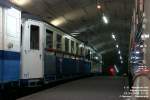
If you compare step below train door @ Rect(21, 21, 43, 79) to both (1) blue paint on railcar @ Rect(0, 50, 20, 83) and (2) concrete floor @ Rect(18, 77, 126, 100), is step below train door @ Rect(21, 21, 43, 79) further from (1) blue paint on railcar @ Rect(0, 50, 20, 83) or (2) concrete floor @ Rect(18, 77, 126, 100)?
(1) blue paint on railcar @ Rect(0, 50, 20, 83)

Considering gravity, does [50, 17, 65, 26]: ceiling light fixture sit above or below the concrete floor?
above

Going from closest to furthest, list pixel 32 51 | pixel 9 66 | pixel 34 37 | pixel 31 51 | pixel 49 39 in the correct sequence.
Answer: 1. pixel 9 66
2. pixel 31 51
3. pixel 32 51
4. pixel 34 37
5. pixel 49 39

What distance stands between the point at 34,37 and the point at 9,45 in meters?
4.39

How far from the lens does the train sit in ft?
35.0

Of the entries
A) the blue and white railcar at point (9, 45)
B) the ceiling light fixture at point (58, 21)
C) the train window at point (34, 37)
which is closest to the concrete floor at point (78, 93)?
the blue and white railcar at point (9, 45)

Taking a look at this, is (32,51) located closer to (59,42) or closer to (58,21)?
(59,42)

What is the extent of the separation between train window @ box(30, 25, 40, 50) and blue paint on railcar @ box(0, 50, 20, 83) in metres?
3.02

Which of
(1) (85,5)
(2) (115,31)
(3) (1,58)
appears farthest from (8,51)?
(2) (115,31)

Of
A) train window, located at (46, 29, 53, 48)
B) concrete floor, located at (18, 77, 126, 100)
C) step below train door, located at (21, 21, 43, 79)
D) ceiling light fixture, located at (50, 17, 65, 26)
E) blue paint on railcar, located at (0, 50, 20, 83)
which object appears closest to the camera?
blue paint on railcar, located at (0, 50, 20, 83)

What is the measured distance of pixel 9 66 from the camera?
35.6 ft

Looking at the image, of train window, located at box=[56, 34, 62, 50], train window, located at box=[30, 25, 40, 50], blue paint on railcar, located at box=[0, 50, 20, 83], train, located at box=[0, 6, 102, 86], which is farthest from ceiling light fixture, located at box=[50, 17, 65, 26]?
blue paint on railcar, located at box=[0, 50, 20, 83]

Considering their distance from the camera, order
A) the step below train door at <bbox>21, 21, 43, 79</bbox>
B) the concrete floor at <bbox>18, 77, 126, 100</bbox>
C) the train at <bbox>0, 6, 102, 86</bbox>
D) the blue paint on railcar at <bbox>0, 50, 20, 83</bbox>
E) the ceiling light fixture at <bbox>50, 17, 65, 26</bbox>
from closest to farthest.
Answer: the blue paint on railcar at <bbox>0, 50, 20, 83</bbox> → the train at <bbox>0, 6, 102, 86</bbox> → the concrete floor at <bbox>18, 77, 126, 100</bbox> → the step below train door at <bbox>21, 21, 43, 79</bbox> → the ceiling light fixture at <bbox>50, 17, 65, 26</bbox>

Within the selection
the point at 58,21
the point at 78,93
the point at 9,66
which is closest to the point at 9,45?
the point at 9,66

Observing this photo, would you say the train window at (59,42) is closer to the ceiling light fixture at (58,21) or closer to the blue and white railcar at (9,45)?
the blue and white railcar at (9,45)
